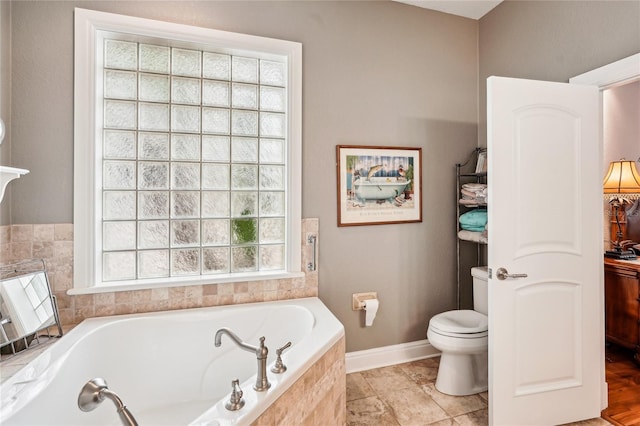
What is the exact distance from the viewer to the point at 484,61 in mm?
2791

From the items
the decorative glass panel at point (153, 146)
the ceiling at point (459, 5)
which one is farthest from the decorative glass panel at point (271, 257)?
the ceiling at point (459, 5)

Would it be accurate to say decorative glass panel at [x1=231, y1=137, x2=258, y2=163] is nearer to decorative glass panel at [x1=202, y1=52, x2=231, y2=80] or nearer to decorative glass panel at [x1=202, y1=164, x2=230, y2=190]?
decorative glass panel at [x1=202, y1=164, x2=230, y2=190]

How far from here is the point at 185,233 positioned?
2229 mm

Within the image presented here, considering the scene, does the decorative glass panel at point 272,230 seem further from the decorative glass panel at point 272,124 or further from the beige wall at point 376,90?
the decorative glass panel at point 272,124

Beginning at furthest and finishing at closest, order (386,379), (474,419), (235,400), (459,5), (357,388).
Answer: (459,5) < (386,379) < (357,388) < (474,419) < (235,400)

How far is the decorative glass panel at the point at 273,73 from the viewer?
93.4 inches

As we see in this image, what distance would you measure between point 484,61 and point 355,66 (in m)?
1.19

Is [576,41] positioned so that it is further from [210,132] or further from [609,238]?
[210,132]

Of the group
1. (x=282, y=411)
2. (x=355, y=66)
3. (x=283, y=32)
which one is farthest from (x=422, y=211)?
(x=282, y=411)

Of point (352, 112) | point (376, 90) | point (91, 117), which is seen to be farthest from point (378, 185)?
point (91, 117)

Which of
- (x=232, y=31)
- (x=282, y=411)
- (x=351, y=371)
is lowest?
(x=351, y=371)

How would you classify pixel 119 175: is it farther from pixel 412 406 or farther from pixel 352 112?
pixel 412 406

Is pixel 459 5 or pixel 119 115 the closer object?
pixel 119 115

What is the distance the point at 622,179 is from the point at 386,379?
2755 millimetres
